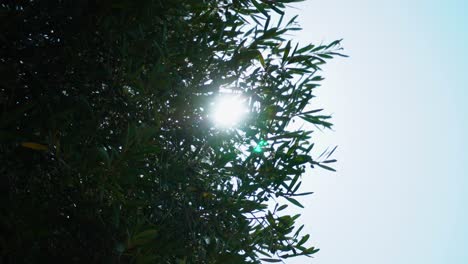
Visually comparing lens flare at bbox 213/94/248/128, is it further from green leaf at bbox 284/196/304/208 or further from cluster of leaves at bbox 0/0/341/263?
green leaf at bbox 284/196/304/208

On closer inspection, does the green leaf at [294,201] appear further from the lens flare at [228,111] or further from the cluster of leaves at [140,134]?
the lens flare at [228,111]

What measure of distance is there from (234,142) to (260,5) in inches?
52.8

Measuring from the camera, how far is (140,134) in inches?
109

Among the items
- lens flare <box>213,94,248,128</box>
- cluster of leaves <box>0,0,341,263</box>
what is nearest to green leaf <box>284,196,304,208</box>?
cluster of leaves <box>0,0,341,263</box>

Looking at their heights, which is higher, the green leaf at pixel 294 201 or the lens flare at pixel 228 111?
the lens flare at pixel 228 111

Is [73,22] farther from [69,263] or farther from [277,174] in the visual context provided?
[277,174]

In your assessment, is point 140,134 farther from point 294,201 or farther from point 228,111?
point 294,201

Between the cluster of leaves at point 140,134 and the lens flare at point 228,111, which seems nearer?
the cluster of leaves at point 140,134

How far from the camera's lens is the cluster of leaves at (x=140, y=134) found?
3014mm

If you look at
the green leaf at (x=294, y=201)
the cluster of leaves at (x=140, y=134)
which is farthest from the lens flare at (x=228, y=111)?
the green leaf at (x=294, y=201)

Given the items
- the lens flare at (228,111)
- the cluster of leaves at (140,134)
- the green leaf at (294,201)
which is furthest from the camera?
the green leaf at (294,201)

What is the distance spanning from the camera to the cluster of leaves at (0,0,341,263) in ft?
9.89

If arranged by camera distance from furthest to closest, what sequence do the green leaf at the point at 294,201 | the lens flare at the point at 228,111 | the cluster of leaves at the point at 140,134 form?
1. the green leaf at the point at 294,201
2. the lens flare at the point at 228,111
3. the cluster of leaves at the point at 140,134

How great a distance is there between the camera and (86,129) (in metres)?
3.19
